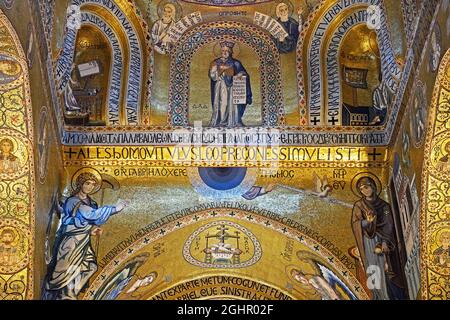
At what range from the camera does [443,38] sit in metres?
11.0

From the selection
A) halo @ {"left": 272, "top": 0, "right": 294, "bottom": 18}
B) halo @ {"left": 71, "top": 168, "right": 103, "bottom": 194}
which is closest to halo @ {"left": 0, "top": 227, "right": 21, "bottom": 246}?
halo @ {"left": 71, "top": 168, "right": 103, "bottom": 194}

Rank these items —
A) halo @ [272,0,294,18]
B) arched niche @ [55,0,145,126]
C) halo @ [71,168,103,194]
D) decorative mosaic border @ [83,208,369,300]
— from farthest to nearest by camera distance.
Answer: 1. halo @ [272,0,294,18]
2. arched niche @ [55,0,145,126]
3. halo @ [71,168,103,194]
4. decorative mosaic border @ [83,208,369,300]

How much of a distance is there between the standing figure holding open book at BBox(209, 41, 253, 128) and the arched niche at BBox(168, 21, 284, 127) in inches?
6.4

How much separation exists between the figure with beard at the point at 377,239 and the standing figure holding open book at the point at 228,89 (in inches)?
75.1

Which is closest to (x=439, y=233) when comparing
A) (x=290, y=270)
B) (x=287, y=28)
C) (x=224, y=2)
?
(x=290, y=270)

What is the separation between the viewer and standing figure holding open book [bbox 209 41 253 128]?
14047 mm

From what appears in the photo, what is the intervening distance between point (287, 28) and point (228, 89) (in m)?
1.18

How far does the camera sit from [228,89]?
14.2 meters

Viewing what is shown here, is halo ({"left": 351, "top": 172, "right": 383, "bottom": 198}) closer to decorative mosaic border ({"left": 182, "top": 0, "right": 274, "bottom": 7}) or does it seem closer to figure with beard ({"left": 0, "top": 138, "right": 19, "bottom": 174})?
decorative mosaic border ({"left": 182, "top": 0, "right": 274, "bottom": 7})

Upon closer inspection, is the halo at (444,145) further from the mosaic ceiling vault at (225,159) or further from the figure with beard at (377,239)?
the figure with beard at (377,239)
